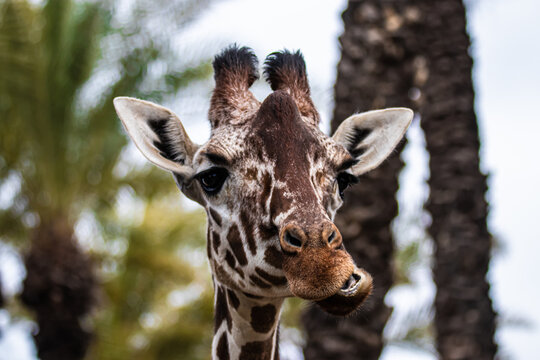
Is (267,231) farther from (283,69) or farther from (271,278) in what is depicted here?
(283,69)

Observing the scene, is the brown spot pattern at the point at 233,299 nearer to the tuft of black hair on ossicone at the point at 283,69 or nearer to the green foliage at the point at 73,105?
the tuft of black hair on ossicone at the point at 283,69

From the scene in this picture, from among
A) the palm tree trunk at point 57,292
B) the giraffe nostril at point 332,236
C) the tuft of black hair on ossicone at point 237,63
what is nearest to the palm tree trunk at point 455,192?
the tuft of black hair on ossicone at point 237,63

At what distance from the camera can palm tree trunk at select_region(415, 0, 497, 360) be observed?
812cm

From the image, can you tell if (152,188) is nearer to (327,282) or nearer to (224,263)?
(224,263)

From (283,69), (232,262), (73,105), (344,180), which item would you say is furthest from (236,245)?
(73,105)

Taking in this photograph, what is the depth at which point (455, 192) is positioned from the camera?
8.54 m

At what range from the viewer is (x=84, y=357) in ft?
47.7

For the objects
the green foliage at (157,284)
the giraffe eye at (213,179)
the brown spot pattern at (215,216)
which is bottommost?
the brown spot pattern at (215,216)

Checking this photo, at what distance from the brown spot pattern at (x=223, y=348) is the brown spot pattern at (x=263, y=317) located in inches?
10.9

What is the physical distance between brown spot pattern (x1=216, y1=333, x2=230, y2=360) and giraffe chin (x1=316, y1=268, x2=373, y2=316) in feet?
3.90

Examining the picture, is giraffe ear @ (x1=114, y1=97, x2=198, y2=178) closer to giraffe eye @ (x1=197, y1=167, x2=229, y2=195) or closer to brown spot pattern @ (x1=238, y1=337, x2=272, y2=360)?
giraffe eye @ (x1=197, y1=167, x2=229, y2=195)

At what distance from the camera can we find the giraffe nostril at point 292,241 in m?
3.43

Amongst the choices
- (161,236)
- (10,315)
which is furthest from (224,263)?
(10,315)

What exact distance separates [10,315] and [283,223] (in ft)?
56.7
